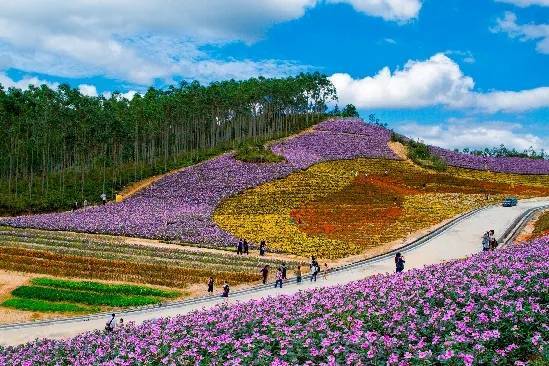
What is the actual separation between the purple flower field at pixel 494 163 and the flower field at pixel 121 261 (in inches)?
3261

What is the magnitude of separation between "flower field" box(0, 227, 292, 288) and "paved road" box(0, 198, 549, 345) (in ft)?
18.1

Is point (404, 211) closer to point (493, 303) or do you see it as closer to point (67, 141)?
point (493, 303)

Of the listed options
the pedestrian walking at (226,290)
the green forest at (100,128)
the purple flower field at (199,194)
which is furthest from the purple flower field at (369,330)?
the green forest at (100,128)

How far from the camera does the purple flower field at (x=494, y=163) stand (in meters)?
119

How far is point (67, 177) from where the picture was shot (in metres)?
98.2

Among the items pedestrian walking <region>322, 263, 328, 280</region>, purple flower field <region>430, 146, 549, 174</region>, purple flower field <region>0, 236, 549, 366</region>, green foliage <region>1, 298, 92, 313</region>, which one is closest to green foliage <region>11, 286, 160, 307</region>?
green foliage <region>1, 298, 92, 313</region>

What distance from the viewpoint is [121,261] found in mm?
46781

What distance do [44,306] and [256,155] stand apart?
69.6m

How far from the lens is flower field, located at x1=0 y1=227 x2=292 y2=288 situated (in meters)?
42.6

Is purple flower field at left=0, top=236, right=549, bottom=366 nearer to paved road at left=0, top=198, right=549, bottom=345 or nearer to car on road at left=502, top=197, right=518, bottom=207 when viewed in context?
paved road at left=0, top=198, right=549, bottom=345

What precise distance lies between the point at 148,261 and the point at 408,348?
37.6 m

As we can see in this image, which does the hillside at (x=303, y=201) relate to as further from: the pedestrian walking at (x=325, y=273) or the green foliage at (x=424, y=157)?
the pedestrian walking at (x=325, y=273)

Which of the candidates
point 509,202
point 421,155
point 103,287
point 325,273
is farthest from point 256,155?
point 103,287

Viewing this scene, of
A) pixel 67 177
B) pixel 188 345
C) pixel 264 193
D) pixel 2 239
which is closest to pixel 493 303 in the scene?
pixel 188 345
